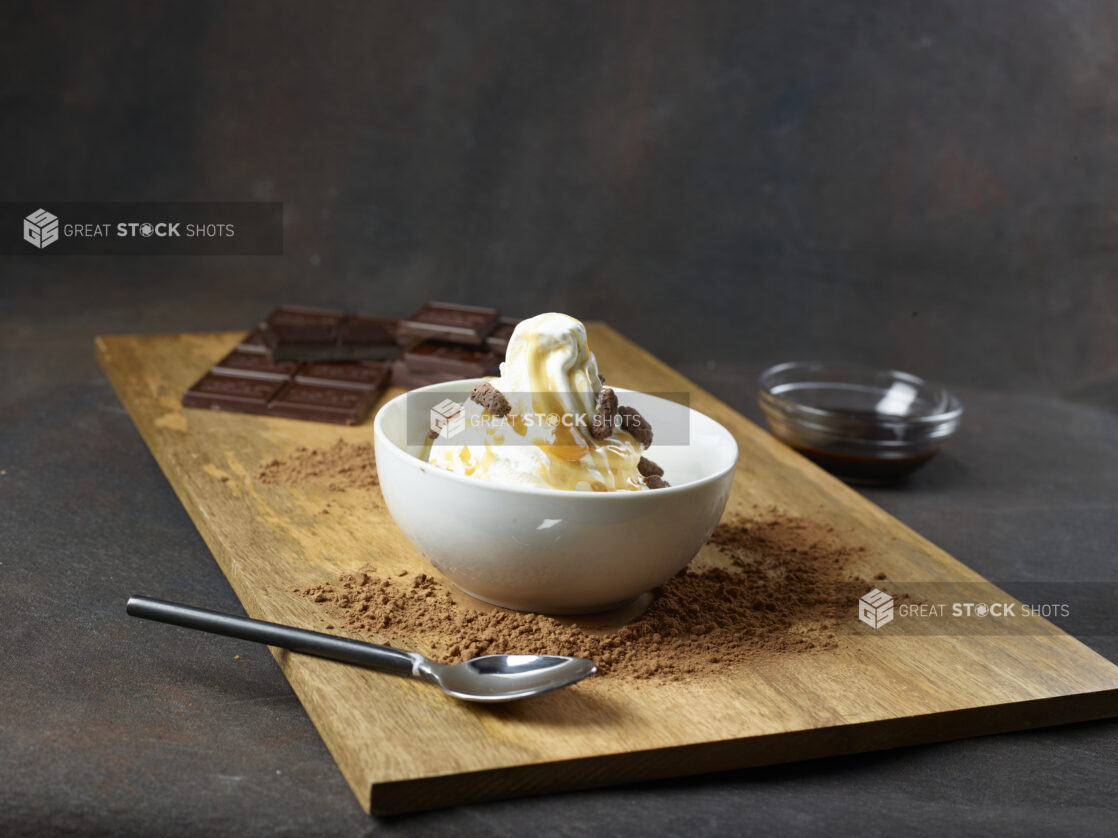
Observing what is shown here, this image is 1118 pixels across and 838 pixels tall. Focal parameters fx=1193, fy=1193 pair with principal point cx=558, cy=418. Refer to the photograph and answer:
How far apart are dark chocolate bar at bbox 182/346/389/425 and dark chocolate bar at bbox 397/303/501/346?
0.16 meters

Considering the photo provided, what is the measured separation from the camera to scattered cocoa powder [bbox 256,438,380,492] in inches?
113

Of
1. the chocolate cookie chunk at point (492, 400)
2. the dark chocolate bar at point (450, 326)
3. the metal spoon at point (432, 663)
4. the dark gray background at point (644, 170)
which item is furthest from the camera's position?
the dark gray background at point (644, 170)

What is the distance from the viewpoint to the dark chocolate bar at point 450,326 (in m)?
3.87

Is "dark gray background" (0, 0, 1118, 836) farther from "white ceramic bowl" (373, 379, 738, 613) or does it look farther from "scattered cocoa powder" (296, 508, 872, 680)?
"white ceramic bowl" (373, 379, 738, 613)

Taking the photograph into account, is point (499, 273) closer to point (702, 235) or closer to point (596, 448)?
point (702, 235)

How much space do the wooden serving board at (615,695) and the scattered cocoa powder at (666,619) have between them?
5cm

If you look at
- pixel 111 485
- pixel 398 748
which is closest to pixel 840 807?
pixel 398 748

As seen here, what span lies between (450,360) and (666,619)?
1.68 metres

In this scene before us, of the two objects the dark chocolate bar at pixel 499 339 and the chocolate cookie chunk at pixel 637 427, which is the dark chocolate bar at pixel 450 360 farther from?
the chocolate cookie chunk at pixel 637 427

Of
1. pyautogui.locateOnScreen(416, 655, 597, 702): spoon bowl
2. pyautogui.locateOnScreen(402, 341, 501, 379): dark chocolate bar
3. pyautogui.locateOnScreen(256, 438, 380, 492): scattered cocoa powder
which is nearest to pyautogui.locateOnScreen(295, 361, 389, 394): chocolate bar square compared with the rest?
pyautogui.locateOnScreen(402, 341, 501, 379): dark chocolate bar

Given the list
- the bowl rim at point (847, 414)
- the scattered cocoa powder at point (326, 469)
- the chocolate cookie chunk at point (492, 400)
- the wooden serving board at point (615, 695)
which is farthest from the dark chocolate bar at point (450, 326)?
the chocolate cookie chunk at point (492, 400)

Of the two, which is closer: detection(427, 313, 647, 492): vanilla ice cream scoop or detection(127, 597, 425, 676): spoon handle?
detection(127, 597, 425, 676): spoon handle

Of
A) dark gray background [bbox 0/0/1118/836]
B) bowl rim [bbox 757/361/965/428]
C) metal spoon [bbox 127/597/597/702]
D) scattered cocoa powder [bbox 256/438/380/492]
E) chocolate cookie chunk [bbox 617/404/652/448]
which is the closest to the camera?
metal spoon [bbox 127/597/597/702]

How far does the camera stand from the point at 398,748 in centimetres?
181
